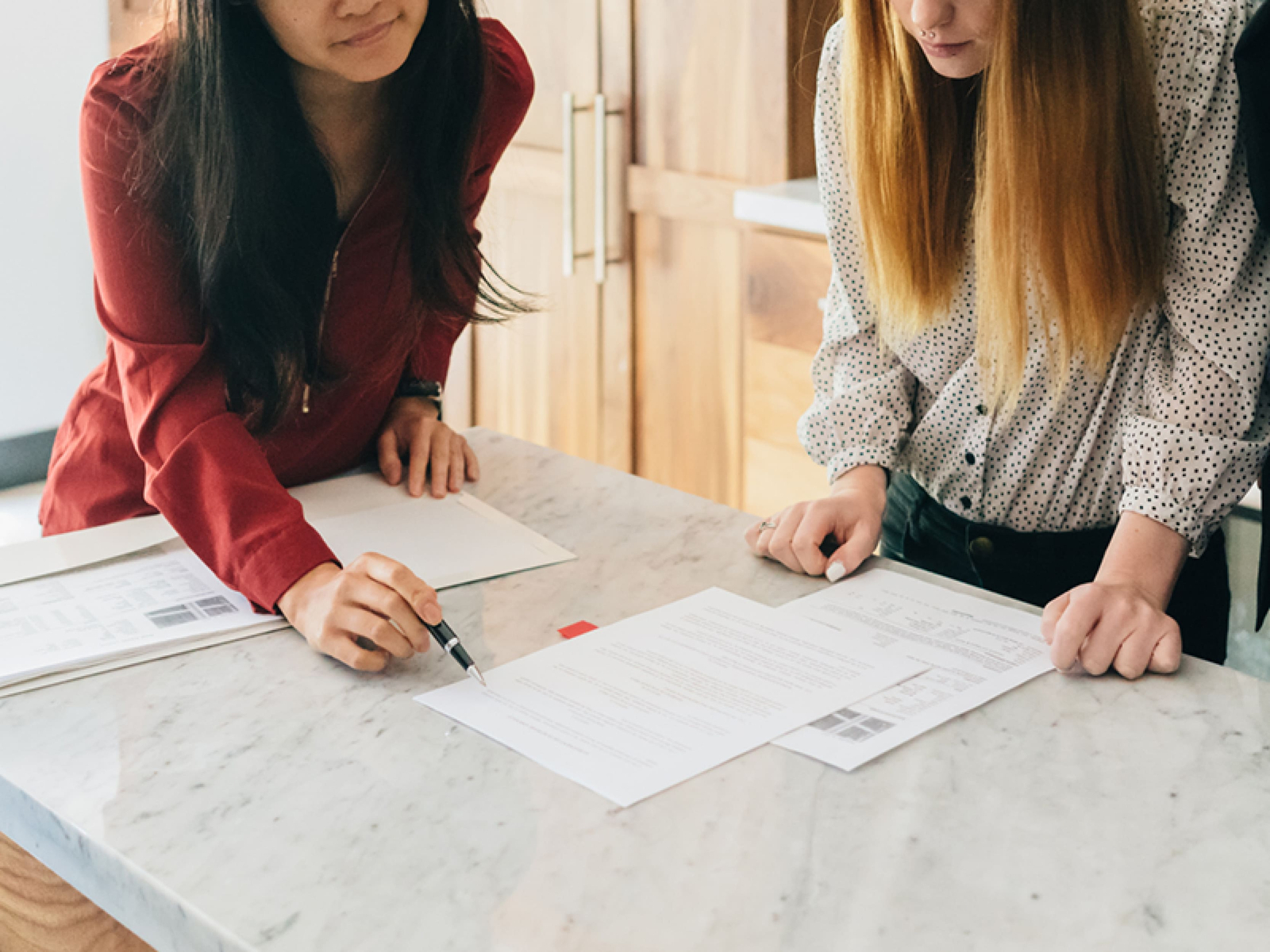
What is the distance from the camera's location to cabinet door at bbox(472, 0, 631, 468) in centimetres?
280

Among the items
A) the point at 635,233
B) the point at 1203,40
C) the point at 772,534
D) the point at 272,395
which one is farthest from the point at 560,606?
the point at 635,233

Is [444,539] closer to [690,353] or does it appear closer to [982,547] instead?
[982,547]

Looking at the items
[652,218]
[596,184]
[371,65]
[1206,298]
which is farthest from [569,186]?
[1206,298]

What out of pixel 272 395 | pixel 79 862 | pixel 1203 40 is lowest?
pixel 79 862

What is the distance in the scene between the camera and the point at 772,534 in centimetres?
115

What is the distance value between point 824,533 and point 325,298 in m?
0.54

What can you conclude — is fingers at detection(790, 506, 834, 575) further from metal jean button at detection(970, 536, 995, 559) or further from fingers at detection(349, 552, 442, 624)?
fingers at detection(349, 552, 442, 624)

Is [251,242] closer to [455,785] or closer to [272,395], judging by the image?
[272,395]

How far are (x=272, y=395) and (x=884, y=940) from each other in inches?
31.4

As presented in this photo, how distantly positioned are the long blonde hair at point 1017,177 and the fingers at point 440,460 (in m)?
0.45

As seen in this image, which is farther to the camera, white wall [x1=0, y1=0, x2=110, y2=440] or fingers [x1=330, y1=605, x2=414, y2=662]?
white wall [x1=0, y1=0, x2=110, y2=440]

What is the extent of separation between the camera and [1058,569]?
1.25 metres

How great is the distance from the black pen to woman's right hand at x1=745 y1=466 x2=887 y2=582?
301 mm

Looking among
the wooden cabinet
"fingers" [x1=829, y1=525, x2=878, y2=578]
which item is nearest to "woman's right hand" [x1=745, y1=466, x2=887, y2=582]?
"fingers" [x1=829, y1=525, x2=878, y2=578]
